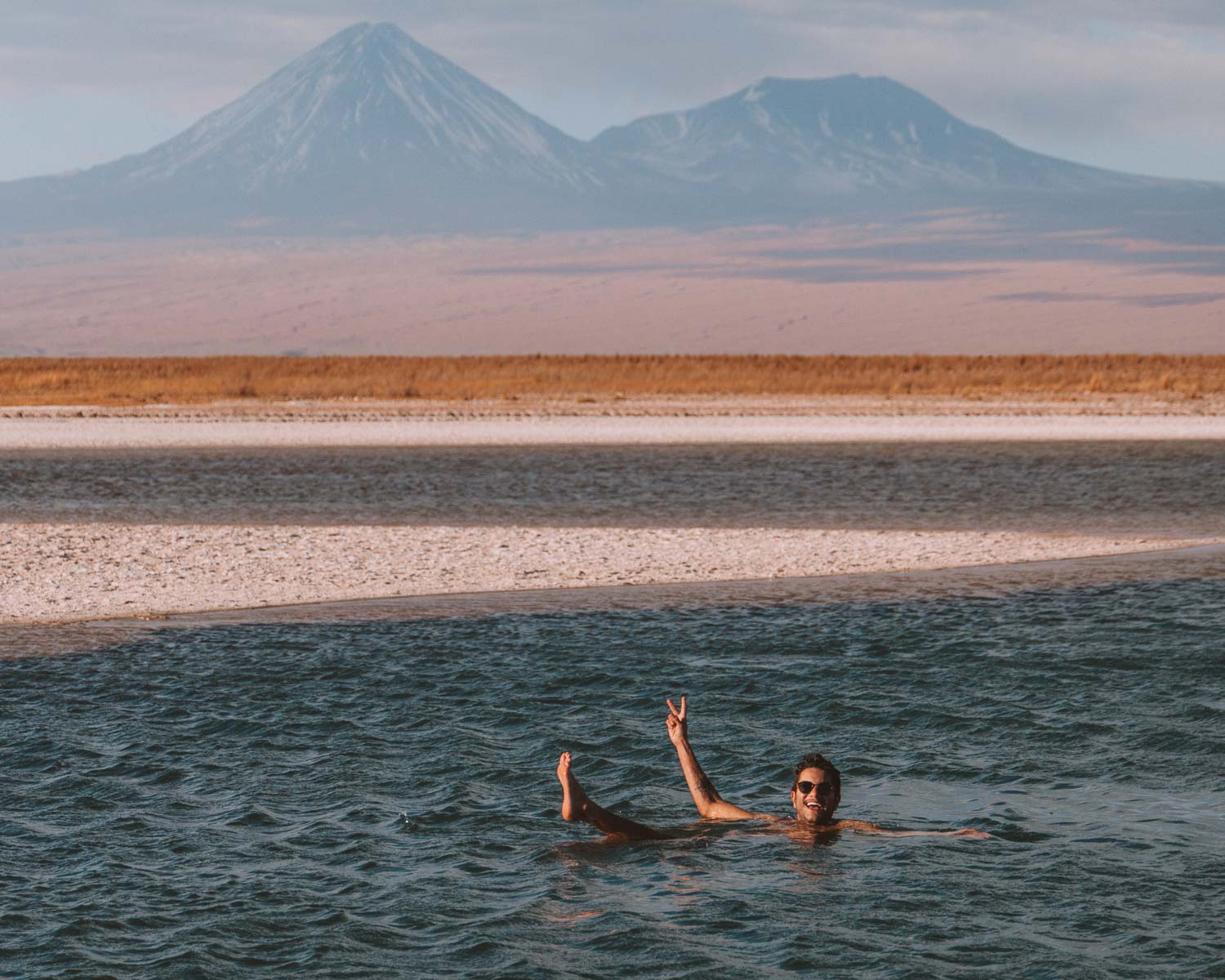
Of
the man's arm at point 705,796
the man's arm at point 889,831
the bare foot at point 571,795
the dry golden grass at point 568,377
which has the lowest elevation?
the man's arm at point 889,831

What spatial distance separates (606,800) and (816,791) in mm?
1879

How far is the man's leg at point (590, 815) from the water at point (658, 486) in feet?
55.0

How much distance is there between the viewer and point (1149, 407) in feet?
205

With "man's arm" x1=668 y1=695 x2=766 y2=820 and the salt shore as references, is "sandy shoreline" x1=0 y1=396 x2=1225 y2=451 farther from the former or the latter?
"man's arm" x1=668 y1=695 x2=766 y2=820

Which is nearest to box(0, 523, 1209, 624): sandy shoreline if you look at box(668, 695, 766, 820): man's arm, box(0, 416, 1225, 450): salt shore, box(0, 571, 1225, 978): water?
box(0, 571, 1225, 978): water

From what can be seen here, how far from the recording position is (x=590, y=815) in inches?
360

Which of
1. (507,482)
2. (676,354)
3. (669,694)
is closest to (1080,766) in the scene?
(669,694)

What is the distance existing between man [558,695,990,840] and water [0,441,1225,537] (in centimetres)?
1642

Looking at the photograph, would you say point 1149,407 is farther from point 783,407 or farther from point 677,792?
point 677,792

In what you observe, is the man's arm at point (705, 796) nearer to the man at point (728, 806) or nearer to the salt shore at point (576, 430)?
the man at point (728, 806)

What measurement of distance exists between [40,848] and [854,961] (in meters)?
4.88

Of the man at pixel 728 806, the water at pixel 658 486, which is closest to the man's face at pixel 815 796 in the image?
the man at pixel 728 806

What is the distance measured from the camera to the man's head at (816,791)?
9.40 meters

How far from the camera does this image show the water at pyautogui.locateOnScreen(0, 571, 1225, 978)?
8008 mm
